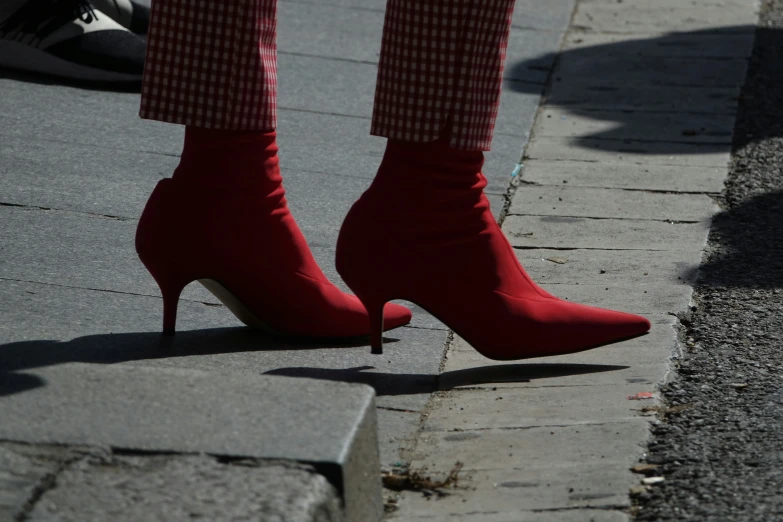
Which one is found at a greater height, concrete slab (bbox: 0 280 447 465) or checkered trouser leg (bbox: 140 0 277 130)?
checkered trouser leg (bbox: 140 0 277 130)

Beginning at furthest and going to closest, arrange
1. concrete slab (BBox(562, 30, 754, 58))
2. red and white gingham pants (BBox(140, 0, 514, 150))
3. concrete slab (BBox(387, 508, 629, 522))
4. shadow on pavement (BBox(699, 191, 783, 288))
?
concrete slab (BBox(562, 30, 754, 58)) → shadow on pavement (BBox(699, 191, 783, 288)) → red and white gingham pants (BBox(140, 0, 514, 150)) → concrete slab (BBox(387, 508, 629, 522))

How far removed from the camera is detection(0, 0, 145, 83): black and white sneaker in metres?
3.45

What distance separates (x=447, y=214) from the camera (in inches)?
70.7

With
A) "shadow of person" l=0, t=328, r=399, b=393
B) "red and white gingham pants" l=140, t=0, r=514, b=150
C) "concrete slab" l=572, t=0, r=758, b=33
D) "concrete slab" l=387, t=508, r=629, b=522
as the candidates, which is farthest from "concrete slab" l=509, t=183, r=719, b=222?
"concrete slab" l=572, t=0, r=758, b=33

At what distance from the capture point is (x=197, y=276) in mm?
1822

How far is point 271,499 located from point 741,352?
1040mm

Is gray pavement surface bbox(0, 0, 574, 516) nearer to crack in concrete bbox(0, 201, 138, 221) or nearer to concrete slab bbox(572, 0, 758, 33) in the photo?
crack in concrete bbox(0, 201, 138, 221)

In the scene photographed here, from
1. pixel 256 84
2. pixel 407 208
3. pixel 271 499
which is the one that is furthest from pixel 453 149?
pixel 271 499

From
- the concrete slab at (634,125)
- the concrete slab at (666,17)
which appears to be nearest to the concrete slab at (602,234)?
the concrete slab at (634,125)

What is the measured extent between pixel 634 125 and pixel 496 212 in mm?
945

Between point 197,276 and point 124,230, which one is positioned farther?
point 124,230

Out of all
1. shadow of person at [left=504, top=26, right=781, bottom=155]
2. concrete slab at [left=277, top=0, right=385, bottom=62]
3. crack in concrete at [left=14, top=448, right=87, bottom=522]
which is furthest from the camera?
concrete slab at [left=277, top=0, right=385, bottom=62]

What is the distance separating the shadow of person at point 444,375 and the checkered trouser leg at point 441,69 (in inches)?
14.6

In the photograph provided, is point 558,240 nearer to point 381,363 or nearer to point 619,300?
point 619,300
